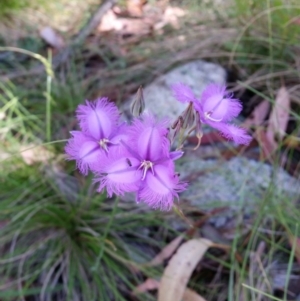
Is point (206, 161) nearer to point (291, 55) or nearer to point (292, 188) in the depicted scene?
point (292, 188)

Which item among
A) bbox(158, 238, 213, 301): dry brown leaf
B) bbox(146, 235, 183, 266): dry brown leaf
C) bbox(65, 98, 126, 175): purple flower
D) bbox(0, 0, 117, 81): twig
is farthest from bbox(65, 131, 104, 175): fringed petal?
bbox(0, 0, 117, 81): twig

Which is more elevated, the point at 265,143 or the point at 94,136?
the point at 94,136

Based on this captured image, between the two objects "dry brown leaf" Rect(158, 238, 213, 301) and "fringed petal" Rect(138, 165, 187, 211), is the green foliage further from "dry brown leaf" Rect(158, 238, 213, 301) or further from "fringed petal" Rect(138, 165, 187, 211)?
"fringed petal" Rect(138, 165, 187, 211)

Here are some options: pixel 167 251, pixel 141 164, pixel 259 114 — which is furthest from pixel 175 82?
pixel 141 164

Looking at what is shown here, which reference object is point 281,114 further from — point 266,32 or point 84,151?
point 84,151

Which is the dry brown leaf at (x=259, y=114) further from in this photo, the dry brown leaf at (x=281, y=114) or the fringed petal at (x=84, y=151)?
the fringed petal at (x=84, y=151)

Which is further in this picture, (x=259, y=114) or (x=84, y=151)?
(x=259, y=114)

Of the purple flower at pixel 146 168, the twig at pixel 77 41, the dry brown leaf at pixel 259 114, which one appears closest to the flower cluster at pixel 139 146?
the purple flower at pixel 146 168

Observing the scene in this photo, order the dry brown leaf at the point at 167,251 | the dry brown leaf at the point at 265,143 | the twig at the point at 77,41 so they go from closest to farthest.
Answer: the dry brown leaf at the point at 167,251
the dry brown leaf at the point at 265,143
the twig at the point at 77,41
